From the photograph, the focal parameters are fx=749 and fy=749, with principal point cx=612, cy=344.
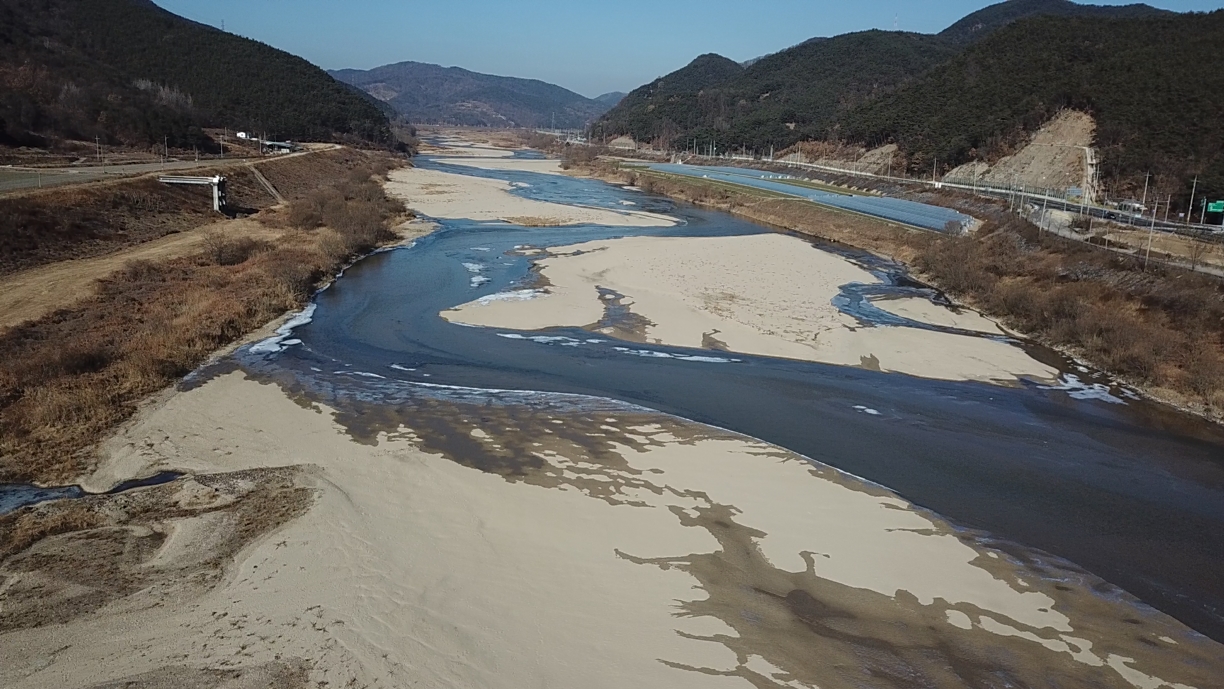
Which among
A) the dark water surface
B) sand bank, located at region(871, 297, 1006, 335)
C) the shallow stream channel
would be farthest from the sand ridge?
the shallow stream channel

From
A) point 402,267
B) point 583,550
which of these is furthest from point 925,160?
point 583,550

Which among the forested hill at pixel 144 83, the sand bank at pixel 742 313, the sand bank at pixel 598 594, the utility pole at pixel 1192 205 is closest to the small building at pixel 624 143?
the forested hill at pixel 144 83

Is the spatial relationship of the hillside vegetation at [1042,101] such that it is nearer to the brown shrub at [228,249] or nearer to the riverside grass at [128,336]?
the riverside grass at [128,336]

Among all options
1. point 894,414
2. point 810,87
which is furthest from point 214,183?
point 810,87

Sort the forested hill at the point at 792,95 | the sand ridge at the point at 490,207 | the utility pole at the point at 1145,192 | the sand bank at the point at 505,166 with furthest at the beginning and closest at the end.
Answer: the forested hill at the point at 792,95, the sand bank at the point at 505,166, the sand ridge at the point at 490,207, the utility pole at the point at 1145,192

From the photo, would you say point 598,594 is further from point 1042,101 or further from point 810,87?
point 810,87

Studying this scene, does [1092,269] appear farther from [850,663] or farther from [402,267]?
[402,267]
